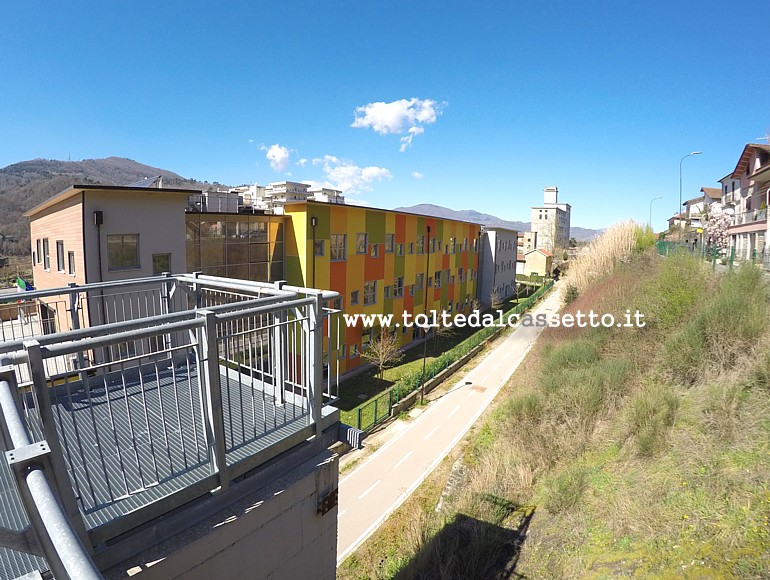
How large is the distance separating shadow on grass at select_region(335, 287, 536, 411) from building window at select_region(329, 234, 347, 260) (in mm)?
6547

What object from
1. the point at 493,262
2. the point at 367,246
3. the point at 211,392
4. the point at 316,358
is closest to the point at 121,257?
the point at 367,246

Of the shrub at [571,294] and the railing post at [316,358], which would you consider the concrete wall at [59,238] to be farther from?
the shrub at [571,294]

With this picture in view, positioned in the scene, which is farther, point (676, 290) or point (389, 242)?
point (389, 242)

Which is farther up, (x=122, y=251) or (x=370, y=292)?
(x=122, y=251)

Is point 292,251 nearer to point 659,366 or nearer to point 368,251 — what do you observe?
point 368,251

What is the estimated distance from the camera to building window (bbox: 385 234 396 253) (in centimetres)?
2556

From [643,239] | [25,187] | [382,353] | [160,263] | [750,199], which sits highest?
[25,187]

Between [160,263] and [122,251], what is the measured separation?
1288 mm

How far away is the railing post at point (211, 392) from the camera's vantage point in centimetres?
296

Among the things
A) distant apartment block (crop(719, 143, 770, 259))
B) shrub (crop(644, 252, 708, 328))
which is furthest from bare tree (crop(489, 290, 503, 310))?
shrub (crop(644, 252, 708, 328))

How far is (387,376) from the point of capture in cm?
2259

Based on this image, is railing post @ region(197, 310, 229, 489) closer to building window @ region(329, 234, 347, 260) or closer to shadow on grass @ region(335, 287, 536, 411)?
shadow on grass @ region(335, 287, 536, 411)

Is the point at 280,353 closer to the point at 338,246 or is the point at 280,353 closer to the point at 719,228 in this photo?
the point at 338,246

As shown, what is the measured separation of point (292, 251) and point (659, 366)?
15.6m
